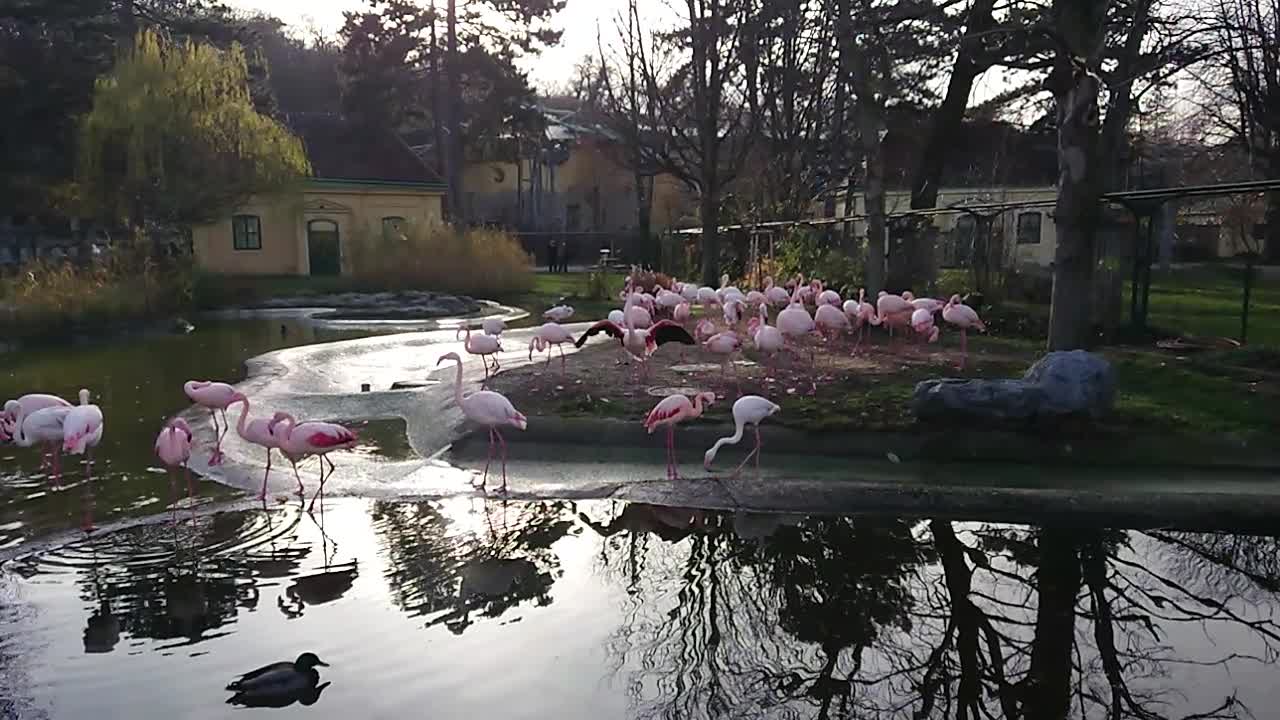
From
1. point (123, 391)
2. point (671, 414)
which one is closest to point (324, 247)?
point (123, 391)

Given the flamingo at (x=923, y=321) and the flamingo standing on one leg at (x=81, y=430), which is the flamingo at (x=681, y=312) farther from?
the flamingo standing on one leg at (x=81, y=430)

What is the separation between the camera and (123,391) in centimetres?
1238

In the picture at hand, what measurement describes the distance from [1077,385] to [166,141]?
23.6 m

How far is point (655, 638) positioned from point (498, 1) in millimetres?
37205

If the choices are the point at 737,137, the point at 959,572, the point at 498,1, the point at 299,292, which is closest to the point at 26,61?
the point at 299,292

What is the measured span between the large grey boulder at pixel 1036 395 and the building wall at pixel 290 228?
86.5 ft

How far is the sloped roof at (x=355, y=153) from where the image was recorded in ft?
116

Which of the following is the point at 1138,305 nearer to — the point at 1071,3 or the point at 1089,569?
Answer: the point at 1071,3

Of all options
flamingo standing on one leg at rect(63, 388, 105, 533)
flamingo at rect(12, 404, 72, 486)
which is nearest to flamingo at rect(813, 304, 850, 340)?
flamingo standing on one leg at rect(63, 388, 105, 533)

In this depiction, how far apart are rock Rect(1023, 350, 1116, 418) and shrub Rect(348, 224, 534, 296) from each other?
2096 centimetres

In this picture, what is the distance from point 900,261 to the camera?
16.9 meters

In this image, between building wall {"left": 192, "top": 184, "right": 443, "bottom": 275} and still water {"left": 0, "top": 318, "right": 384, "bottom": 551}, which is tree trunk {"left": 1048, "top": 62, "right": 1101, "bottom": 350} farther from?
building wall {"left": 192, "top": 184, "right": 443, "bottom": 275}

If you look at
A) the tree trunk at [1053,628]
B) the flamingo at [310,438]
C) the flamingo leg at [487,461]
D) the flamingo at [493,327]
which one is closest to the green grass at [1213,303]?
the tree trunk at [1053,628]

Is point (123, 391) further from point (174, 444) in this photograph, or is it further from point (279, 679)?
point (279, 679)
